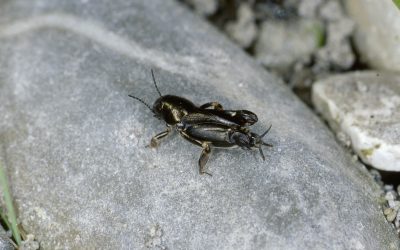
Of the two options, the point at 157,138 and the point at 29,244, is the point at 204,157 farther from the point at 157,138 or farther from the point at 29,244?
the point at 29,244


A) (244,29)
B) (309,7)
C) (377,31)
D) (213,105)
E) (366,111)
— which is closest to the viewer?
(213,105)

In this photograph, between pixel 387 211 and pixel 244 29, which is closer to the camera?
pixel 387 211

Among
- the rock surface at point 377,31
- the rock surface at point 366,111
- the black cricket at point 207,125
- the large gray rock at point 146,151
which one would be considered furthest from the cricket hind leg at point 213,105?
the rock surface at point 377,31

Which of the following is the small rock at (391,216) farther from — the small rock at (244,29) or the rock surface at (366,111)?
the small rock at (244,29)

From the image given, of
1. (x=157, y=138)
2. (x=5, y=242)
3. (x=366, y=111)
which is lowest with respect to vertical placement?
(x=5, y=242)

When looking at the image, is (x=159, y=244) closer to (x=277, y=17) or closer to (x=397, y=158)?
(x=397, y=158)

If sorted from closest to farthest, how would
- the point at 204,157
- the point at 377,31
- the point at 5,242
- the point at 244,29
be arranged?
the point at 204,157 < the point at 5,242 < the point at 377,31 < the point at 244,29

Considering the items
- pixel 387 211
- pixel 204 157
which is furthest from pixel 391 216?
pixel 204 157
